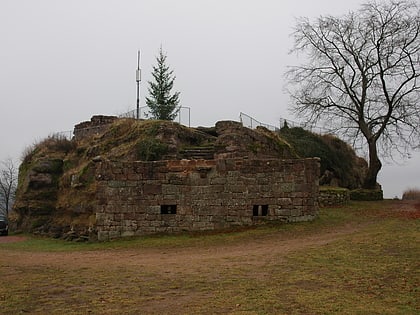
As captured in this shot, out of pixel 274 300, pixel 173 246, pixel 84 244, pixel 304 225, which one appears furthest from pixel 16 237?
pixel 274 300

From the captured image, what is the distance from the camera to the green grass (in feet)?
22.8

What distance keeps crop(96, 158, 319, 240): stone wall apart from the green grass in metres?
0.98

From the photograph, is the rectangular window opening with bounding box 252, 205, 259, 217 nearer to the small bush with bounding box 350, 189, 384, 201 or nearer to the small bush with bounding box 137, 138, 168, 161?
the small bush with bounding box 137, 138, 168, 161

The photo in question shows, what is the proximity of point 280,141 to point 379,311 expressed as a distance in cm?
1833

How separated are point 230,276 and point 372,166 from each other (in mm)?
21126

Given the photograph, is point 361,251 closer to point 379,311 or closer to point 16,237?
point 379,311

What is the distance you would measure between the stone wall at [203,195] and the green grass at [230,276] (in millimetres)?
984

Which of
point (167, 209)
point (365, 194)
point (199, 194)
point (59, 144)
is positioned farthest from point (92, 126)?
point (365, 194)

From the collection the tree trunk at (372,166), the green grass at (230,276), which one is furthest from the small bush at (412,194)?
the green grass at (230,276)

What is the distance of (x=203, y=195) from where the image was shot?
1664 cm

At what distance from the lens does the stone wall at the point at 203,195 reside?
53.8 feet

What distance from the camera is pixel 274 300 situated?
23.4ft

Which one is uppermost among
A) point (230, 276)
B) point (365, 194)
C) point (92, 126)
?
point (92, 126)

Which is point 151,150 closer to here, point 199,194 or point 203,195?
point 199,194
